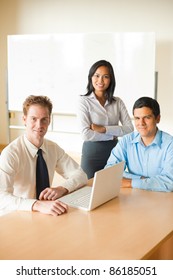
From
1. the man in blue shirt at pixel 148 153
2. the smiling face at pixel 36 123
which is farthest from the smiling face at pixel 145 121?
the smiling face at pixel 36 123

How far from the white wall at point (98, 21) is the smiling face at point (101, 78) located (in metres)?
2.06

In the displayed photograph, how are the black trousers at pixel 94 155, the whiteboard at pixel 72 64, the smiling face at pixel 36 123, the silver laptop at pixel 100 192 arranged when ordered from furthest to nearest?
the whiteboard at pixel 72 64 < the black trousers at pixel 94 155 < the smiling face at pixel 36 123 < the silver laptop at pixel 100 192

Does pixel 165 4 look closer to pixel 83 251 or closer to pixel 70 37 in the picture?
pixel 70 37

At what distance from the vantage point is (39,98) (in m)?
2.13

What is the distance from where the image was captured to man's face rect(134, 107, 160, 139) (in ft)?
7.47

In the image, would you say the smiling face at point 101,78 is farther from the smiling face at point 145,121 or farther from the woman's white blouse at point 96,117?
the smiling face at point 145,121

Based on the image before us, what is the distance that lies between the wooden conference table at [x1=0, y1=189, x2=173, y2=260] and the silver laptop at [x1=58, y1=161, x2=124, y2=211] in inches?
1.4

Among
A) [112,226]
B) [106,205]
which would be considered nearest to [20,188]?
[106,205]

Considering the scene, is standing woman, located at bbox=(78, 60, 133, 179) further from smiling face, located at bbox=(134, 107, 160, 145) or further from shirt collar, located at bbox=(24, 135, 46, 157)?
shirt collar, located at bbox=(24, 135, 46, 157)

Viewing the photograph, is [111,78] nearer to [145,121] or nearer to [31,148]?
[145,121]

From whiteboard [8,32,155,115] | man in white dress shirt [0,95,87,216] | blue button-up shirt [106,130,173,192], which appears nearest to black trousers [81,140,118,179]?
blue button-up shirt [106,130,173,192]

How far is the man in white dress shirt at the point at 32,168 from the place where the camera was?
1851 millimetres

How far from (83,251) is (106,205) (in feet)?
1.81

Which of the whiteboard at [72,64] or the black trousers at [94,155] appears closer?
the black trousers at [94,155]
